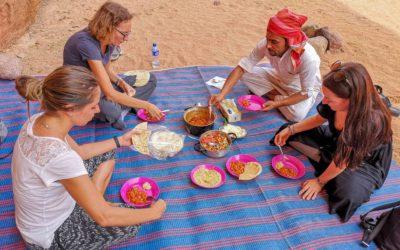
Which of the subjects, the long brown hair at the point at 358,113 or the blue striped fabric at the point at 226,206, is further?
the blue striped fabric at the point at 226,206

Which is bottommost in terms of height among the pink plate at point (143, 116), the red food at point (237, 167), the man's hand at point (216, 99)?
the pink plate at point (143, 116)

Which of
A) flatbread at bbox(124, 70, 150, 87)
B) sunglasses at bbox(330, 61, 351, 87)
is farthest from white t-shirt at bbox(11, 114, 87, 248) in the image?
flatbread at bbox(124, 70, 150, 87)

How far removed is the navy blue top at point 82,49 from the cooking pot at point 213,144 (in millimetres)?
1313

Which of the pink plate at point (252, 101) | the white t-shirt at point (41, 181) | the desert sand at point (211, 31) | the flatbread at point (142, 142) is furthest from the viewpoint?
the desert sand at point (211, 31)

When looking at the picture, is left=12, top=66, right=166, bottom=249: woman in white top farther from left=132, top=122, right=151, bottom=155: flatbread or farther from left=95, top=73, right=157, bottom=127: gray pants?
left=95, top=73, right=157, bottom=127: gray pants

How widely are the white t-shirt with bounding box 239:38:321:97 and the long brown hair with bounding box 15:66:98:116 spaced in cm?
227

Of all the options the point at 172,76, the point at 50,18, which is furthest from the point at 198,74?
the point at 50,18

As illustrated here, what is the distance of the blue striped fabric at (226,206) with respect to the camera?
2.54 metres

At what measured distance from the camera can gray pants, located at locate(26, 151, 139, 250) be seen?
2109 millimetres

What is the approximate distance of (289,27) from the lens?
3.13 m

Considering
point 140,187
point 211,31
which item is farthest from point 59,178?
point 211,31

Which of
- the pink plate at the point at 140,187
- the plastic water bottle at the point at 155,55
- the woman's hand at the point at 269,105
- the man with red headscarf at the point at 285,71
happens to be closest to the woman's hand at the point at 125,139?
the pink plate at the point at 140,187

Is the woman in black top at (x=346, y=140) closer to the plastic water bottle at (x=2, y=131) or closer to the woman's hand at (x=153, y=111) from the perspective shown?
the woman's hand at (x=153, y=111)

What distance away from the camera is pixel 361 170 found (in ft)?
9.20
